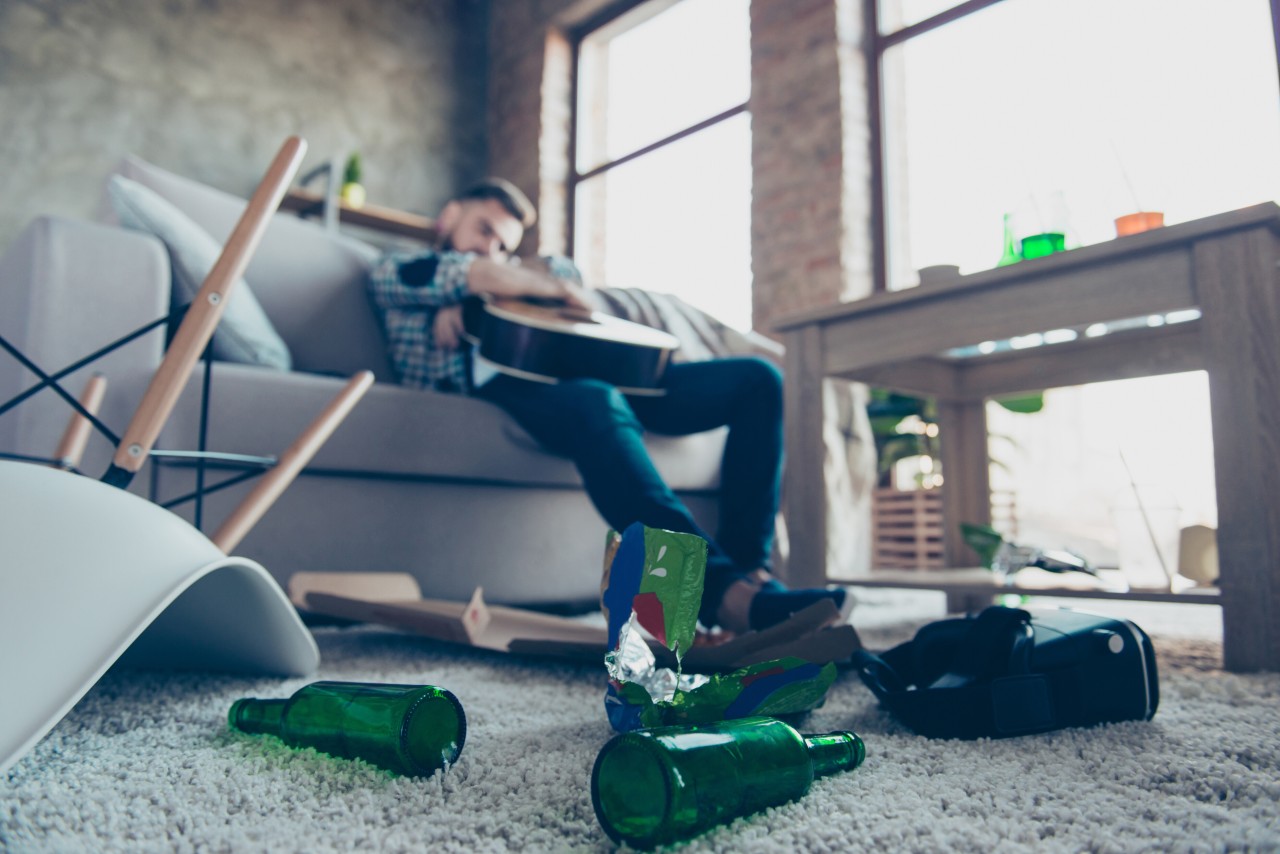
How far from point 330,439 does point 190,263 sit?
1.11 ft

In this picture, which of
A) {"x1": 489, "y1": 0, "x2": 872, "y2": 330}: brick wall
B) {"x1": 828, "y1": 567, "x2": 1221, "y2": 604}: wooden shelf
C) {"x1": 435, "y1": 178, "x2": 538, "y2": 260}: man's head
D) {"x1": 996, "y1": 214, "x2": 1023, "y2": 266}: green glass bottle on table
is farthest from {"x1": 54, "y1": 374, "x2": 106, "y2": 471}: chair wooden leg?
{"x1": 489, "y1": 0, "x2": 872, "y2": 330}: brick wall

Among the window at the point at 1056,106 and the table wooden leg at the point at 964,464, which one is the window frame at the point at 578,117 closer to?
the window at the point at 1056,106

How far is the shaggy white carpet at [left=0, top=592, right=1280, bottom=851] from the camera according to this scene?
48 centimetres

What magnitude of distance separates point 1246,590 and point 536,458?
109 centimetres

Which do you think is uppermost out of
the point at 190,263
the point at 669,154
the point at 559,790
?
the point at 669,154

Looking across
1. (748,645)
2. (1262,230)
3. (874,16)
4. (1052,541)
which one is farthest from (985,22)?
(748,645)

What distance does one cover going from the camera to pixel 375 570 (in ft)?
4.86

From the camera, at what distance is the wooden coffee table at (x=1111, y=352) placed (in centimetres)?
104

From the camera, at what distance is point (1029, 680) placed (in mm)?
717

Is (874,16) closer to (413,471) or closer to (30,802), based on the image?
(413,471)

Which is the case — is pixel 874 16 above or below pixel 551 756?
above

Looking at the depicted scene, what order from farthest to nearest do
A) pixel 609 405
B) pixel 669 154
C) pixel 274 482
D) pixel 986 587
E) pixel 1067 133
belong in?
pixel 669 154 → pixel 1067 133 → pixel 609 405 → pixel 986 587 → pixel 274 482

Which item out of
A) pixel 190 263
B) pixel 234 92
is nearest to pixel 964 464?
pixel 190 263

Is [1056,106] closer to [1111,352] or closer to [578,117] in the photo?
[1111,352]
